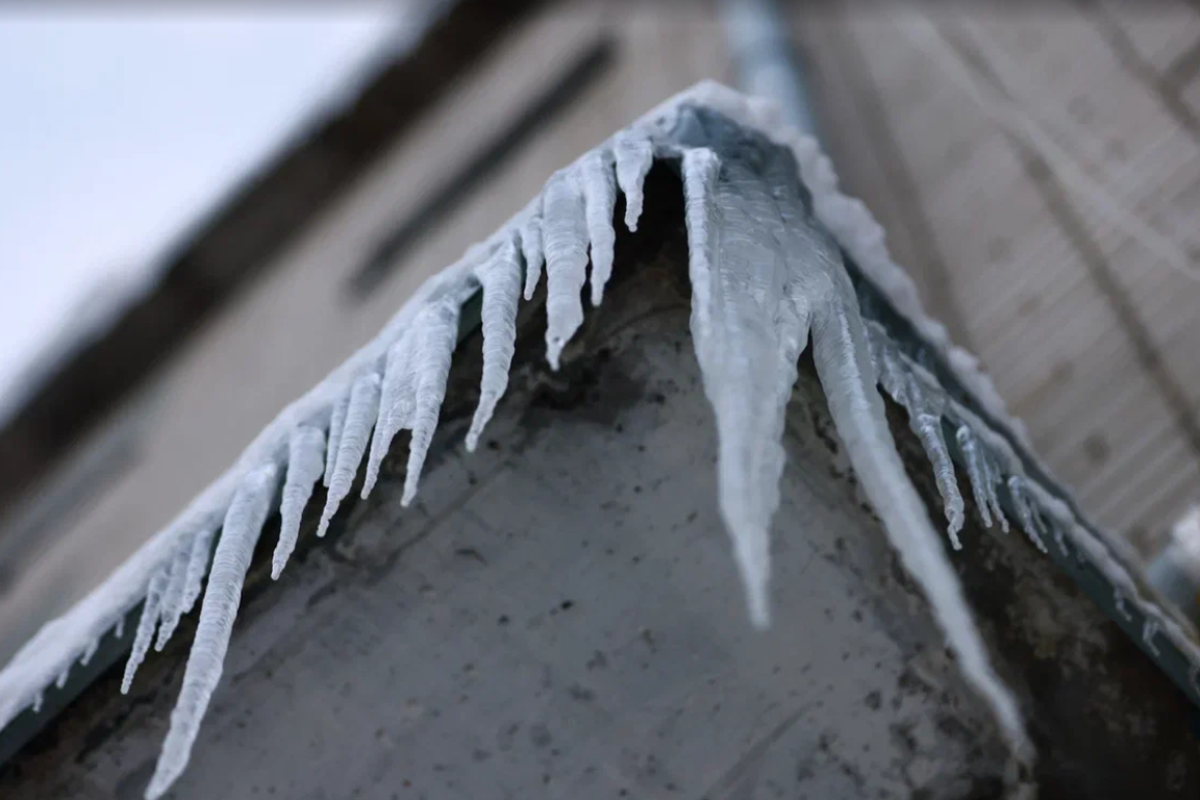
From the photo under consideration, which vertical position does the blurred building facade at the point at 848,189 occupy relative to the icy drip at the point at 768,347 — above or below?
above

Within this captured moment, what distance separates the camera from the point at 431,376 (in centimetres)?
112

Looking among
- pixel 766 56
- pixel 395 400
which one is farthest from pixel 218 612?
pixel 766 56

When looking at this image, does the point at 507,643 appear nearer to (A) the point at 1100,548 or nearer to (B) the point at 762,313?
(B) the point at 762,313

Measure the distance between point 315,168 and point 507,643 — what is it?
14.3ft

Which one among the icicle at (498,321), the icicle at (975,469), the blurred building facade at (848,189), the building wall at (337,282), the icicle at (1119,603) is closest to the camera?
the icicle at (498,321)

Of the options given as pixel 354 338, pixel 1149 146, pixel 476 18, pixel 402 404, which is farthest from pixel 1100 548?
pixel 476 18

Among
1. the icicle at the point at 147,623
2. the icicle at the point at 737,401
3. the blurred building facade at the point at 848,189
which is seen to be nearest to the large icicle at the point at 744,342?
the icicle at the point at 737,401

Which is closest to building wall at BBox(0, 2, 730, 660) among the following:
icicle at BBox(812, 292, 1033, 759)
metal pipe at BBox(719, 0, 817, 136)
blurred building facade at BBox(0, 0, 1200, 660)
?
blurred building facade at BBox(0, 0, 1200, 660)

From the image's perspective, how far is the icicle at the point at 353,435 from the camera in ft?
3.76

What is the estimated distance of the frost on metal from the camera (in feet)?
3.10

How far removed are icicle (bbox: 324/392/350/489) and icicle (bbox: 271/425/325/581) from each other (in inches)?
0.6

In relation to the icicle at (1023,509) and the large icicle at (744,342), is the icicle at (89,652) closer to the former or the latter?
the large icicle at (744,342)

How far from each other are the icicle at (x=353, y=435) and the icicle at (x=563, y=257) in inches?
9.9

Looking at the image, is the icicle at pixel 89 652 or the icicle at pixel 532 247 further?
the icicle at pixel 89 652
